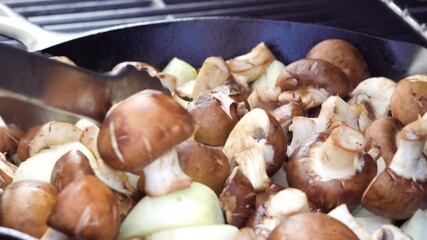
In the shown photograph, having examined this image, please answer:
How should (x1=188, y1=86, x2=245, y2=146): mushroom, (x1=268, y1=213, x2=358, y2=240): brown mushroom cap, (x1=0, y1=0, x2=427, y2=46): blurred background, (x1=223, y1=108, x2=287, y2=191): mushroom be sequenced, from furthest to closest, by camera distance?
1. (x1=0, y1=0, x2=427, y2=46): blurred background
2. (x1=188, y1=86, x2=245, y2=146): mushroom
3. (x1=223, y1=108, x2=287, y2=191): mushroom
4. (x1=268, y1=213, x2=358, y2=240): brown mushroom cap

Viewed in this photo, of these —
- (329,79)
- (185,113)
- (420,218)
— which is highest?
(185,113)

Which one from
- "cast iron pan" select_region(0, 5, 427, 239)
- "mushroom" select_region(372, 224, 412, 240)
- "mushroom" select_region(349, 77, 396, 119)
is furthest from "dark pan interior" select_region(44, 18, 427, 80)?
"mushroom" select_region(372, 224, 412, 240)

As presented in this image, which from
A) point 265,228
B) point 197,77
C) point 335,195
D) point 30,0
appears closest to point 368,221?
point 335,195

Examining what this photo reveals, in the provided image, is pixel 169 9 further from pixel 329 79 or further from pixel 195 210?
pixel 195 210

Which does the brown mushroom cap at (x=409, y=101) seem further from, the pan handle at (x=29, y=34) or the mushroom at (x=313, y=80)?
the pan handle at (x=29, y=34)

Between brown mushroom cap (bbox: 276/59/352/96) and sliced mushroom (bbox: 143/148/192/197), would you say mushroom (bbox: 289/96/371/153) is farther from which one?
sliced mushroom (bbox: 143/148/192/197)

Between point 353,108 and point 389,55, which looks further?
point 389,55

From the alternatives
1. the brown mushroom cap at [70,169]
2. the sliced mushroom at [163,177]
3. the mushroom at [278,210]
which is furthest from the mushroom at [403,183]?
the brown mushroom cap at [70,169]

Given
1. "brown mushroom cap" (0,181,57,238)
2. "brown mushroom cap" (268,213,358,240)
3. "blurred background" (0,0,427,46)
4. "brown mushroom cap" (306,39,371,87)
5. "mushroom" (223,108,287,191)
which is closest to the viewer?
"brown mushroom cap" (268,213,358,240)
